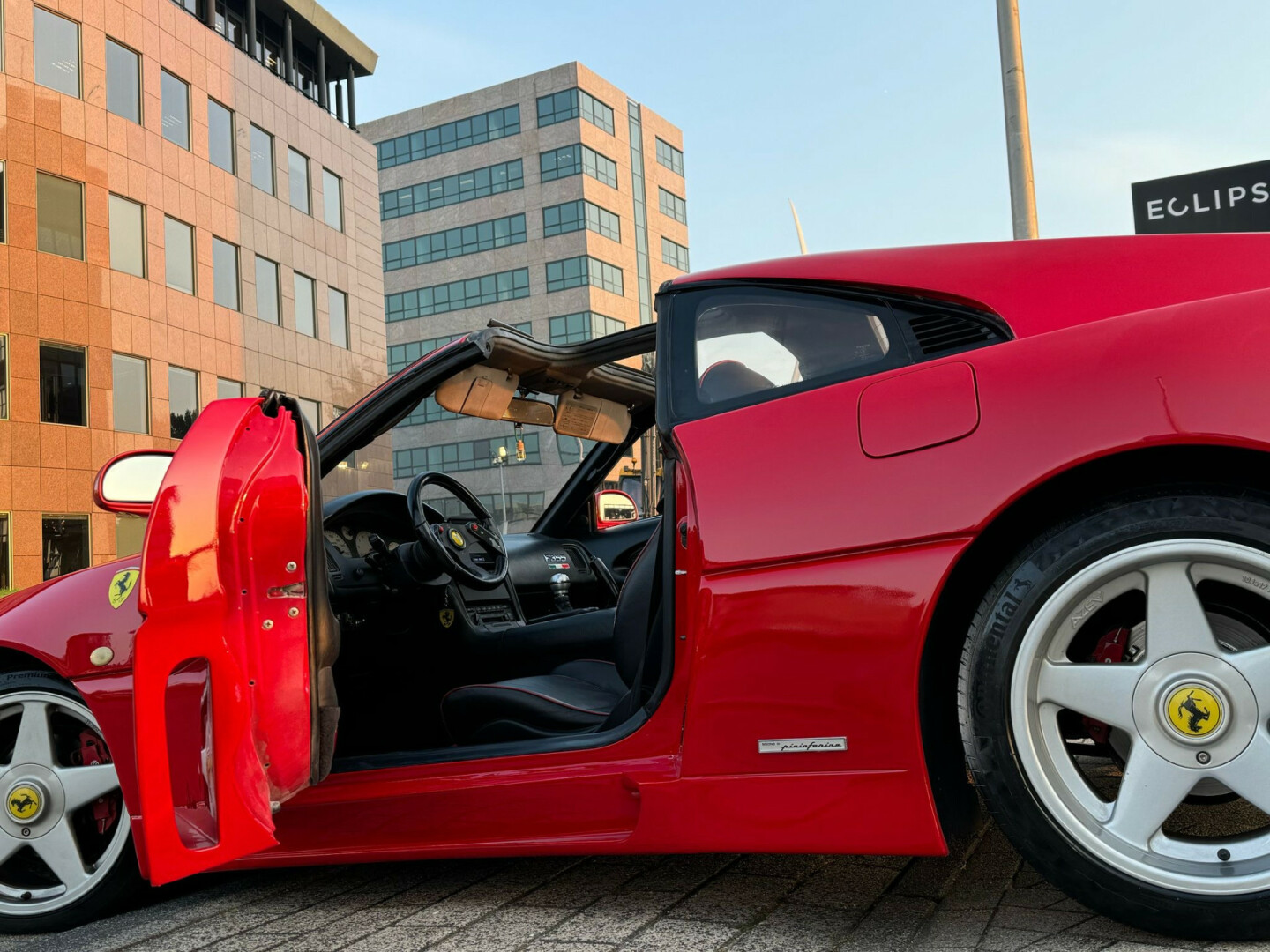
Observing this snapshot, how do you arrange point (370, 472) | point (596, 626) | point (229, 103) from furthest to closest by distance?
A: 1. point (370, 472)
2. point (229, 103)
3. point (596, 626)

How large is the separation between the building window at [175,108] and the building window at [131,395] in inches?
221

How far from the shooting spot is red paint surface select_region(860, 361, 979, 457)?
202 centimetres

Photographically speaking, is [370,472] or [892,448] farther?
[370,472]

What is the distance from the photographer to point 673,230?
196ft

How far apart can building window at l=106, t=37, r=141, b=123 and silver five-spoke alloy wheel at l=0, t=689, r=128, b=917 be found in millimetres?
24358

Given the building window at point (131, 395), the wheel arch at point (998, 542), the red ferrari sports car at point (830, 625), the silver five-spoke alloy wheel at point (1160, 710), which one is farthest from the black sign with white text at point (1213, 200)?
the building window at point (131, 395)

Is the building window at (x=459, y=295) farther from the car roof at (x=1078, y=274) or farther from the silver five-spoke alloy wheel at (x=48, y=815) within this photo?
the car roof at (x=1078, y=274)

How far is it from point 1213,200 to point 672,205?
5507 centimetres

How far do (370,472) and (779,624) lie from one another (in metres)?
30.2

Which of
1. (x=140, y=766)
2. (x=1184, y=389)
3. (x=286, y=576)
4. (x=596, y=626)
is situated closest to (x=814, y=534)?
(x=1184, y=389)

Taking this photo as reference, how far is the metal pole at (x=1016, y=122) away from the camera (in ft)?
26.2

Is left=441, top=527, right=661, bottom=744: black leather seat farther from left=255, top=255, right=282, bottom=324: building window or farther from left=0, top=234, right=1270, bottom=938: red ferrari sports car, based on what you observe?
left=255, top=255, right=282, bottom=324: building window

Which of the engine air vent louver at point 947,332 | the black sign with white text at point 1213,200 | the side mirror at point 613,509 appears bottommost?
the side mirror at point 613,509

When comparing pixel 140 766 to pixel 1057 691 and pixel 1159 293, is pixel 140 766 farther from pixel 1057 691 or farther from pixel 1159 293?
pixel 1159 293
